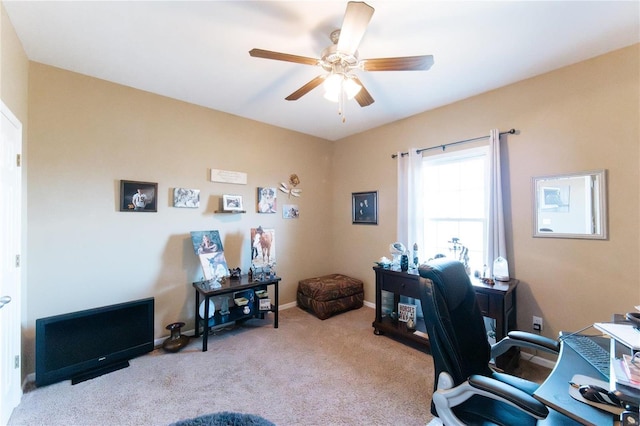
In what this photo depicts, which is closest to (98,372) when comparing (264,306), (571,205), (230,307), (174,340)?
(174,340)

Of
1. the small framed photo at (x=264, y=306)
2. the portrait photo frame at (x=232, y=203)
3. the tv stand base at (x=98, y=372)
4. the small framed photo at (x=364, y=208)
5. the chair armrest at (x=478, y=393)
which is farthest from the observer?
the small framed photo at (x=364, y=208)

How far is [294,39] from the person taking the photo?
193cm

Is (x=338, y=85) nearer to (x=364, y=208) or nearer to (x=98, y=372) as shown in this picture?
(x=364, y=208)

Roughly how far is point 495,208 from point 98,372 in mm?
3963

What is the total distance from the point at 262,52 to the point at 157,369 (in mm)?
2744

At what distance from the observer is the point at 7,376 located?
1.74m

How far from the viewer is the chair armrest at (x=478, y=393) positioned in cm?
94

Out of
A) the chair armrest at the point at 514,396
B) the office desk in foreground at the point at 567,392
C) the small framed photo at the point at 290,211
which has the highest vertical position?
the small framed photo at the point at 290,211

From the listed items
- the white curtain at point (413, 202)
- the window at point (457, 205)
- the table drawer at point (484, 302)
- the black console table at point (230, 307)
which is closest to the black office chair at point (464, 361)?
the table drawer at point (484, 302)

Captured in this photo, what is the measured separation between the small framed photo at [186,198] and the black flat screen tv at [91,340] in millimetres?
1059

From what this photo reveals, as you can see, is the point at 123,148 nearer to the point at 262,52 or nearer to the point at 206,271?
the point at 206,271

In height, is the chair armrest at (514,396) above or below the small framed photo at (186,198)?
below

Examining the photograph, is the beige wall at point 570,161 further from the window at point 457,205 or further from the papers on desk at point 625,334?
the papers on desk at point 625,334

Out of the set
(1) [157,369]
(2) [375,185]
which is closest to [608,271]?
(2) [375,185]
